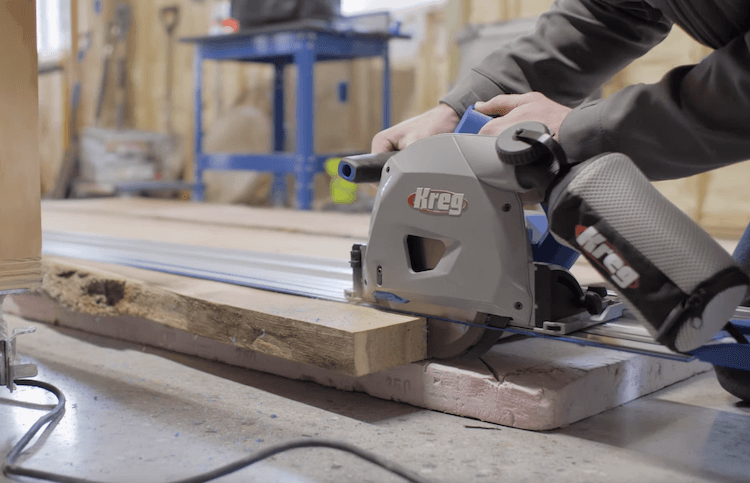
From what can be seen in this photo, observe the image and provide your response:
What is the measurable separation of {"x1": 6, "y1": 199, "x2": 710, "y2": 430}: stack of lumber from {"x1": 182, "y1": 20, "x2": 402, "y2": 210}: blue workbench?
2.26 m

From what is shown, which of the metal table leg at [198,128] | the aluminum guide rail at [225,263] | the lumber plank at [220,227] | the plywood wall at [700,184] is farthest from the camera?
the metal table leg at [198,128]

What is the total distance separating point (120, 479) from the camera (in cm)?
104

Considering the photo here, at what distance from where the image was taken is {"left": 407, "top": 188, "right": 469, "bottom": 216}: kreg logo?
3.91 ft

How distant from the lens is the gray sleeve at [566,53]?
1.43 metres

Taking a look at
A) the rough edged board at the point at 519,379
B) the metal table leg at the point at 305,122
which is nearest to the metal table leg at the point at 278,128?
the metal table leg at the point at 305,122

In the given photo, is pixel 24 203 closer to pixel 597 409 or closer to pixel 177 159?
pixel 597 409

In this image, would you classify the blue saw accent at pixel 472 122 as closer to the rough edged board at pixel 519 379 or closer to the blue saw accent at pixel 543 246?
the blue saw accent at pixel 543 246

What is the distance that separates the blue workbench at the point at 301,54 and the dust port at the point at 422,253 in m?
2.94

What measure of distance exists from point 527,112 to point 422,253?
0.30 metres

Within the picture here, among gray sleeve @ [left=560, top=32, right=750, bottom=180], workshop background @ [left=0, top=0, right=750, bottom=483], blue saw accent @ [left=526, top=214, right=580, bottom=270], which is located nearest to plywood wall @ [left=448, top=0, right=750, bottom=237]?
workshop background @ [left=0, top=0, right=750, bottom=483]

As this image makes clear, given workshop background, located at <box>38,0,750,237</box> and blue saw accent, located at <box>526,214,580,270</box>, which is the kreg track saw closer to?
blue saw accent, located at <box>526,214,580,270</box>

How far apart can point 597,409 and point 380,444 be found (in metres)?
0.43

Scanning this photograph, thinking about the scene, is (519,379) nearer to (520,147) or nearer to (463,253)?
(463,253)

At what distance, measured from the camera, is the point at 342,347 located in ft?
4.11
